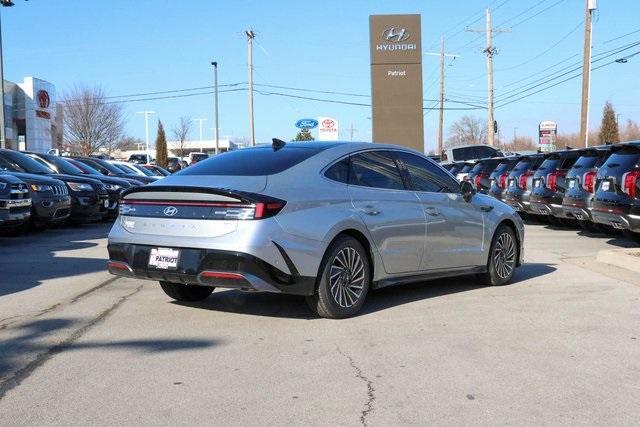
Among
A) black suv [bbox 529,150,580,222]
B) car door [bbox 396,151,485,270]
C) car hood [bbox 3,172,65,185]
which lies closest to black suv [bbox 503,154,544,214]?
black suv [bbox 529,150,580,222]

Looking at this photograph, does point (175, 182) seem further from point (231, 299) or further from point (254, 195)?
point (231, 299)

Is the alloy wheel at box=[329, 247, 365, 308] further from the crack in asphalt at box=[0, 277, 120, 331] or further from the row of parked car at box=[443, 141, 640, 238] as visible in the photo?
the row of parked car at box=[443, 141, 640, 238]

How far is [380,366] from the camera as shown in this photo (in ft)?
16.0

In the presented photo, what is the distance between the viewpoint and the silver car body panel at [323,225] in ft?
18.5

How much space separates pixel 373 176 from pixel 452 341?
1.91 metres

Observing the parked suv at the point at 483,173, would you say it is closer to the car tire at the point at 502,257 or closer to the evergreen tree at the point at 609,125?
the car tire at the point at 502,257

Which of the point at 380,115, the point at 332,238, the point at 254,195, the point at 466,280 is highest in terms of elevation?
the point at 380,115

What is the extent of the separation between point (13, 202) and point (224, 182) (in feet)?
23.4

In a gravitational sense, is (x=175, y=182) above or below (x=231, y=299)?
above

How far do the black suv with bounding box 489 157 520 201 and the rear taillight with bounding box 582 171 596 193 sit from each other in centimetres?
426

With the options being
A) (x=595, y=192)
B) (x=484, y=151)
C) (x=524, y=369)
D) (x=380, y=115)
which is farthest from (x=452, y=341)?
(x=380, y=115)

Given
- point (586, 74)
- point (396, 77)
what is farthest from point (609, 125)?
point (586, 74)

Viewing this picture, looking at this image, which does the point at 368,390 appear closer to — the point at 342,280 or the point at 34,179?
the point at 342,280

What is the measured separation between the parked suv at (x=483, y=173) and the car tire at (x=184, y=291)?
13020mm
